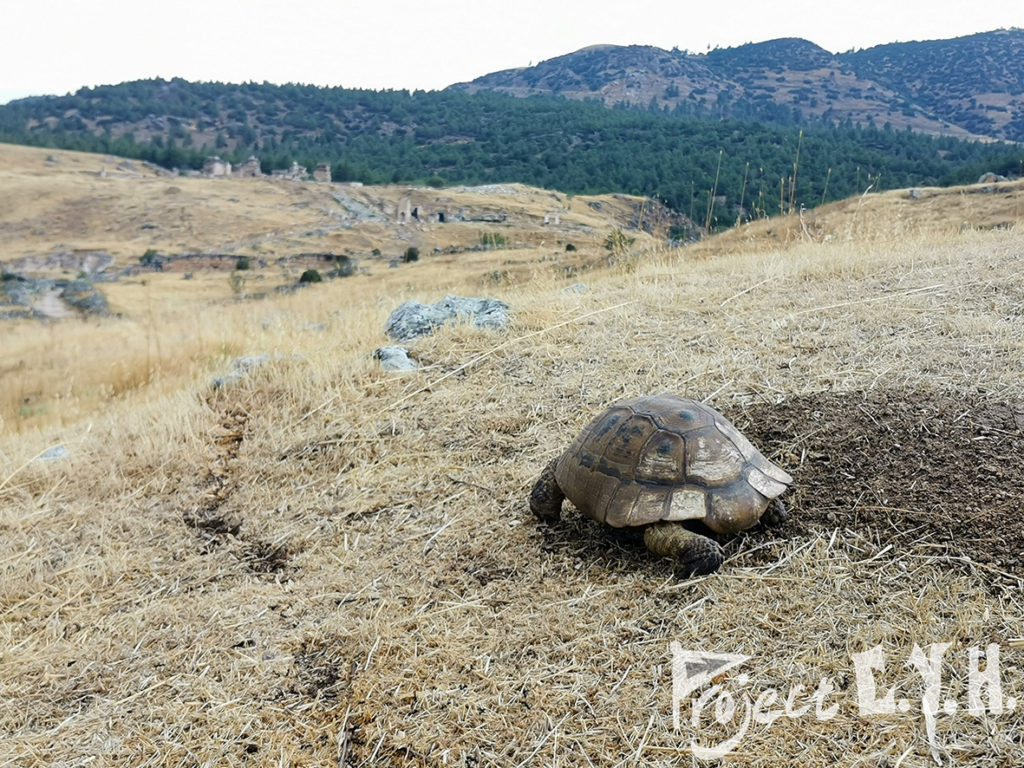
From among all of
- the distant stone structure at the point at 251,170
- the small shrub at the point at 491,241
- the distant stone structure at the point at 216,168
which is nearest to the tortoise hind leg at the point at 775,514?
the small shrub at the point at 491,241

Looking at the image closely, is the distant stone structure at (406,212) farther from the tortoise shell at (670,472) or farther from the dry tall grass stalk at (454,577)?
the tortoise shell at (670,472)

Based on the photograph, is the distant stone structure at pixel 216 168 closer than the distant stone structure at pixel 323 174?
No

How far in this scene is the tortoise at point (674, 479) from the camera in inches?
112

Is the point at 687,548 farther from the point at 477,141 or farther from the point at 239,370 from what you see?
the point at 477,141

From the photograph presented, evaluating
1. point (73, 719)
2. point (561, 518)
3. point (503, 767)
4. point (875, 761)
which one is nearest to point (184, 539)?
point (73, 719)

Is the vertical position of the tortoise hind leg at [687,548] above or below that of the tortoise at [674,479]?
below

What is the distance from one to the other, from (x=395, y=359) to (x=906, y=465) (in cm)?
417

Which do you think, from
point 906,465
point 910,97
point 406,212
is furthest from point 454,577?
point 910,97

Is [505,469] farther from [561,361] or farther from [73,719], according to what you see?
[73,719]

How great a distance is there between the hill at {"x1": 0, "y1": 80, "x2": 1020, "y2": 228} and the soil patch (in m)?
42.9

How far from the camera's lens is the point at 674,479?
2.91 metres

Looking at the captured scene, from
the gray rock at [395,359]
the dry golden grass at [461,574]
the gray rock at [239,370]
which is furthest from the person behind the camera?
the gray rock at [239,370]

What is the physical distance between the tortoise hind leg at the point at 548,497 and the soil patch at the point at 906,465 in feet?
3.53

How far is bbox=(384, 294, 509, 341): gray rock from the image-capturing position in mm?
6871
